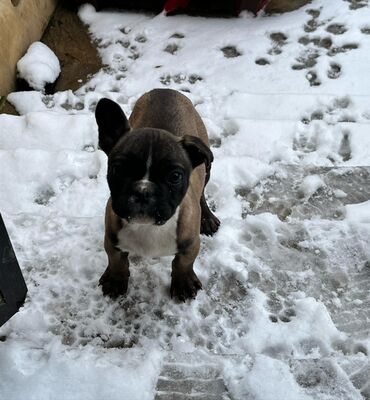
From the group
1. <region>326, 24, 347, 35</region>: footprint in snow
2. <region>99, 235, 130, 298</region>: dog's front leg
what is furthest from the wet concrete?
<region>99, 235, 130, 298</region>: dog's front leg

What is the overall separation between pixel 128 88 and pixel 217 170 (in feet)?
4.47

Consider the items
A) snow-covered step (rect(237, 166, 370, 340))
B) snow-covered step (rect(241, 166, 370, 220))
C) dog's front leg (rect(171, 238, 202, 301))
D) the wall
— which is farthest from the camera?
the wall

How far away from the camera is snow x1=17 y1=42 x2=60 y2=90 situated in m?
4.68

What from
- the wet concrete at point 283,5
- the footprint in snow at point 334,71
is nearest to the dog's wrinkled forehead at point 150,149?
the footprint in snow at point 334,71

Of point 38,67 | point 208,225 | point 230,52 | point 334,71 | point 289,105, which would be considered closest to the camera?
point 208,225

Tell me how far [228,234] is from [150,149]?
1.22 metres

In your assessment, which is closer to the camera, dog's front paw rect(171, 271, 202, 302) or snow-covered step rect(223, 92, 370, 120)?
dog's front paw rect(171, 271, 202, 302)

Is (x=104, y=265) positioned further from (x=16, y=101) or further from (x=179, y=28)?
(x=179, y=28)

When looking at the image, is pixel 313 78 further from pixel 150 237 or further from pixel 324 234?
pixel 150 237

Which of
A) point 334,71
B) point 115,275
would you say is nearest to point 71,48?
point 334,71

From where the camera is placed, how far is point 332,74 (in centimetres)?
479

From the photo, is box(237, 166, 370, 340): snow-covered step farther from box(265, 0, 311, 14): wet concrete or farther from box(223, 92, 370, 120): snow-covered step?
box(265, 0, 311, 14): wet concrete

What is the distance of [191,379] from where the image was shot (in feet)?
9.03

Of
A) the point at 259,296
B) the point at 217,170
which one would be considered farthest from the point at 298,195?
the point at 259,296
